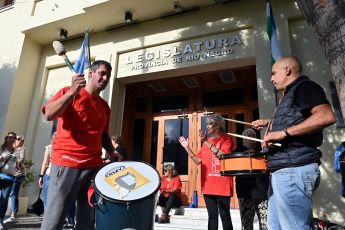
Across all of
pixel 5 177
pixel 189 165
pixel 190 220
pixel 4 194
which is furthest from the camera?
pixel 189 165

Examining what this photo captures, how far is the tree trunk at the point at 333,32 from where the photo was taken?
6.02 ft

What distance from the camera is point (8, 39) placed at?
848cm

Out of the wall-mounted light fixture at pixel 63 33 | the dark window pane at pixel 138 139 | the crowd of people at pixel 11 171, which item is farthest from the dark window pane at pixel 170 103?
the crowd of people at pixel 11 171

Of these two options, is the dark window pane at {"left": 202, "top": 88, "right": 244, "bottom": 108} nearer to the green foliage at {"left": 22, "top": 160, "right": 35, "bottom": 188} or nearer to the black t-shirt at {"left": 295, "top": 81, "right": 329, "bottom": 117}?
the green foliage at {"left": 22, "top": 160, "right": 35, "bottom": 188}

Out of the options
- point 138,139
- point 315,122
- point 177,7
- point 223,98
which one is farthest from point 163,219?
point 177,7

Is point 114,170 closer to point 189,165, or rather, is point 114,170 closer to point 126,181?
point 126,181

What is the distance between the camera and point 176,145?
8.13 metres

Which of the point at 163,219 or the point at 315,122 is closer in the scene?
the point at 315,122

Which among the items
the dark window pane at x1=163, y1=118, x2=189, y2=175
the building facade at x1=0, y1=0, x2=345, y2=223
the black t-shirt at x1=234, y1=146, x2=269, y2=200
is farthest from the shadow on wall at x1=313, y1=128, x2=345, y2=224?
the dark window pane at x1=163, y1=118, x2=189, y2=175

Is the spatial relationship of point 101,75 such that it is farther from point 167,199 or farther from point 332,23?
point 167,199

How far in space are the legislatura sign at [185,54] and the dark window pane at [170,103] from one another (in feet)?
6.42

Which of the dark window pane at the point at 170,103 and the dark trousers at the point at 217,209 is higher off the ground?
the dark window pane at the point at 170,103

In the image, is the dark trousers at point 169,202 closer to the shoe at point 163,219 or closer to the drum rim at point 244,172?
the shoe at point 163,219

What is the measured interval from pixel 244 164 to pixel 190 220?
342 centimetres
